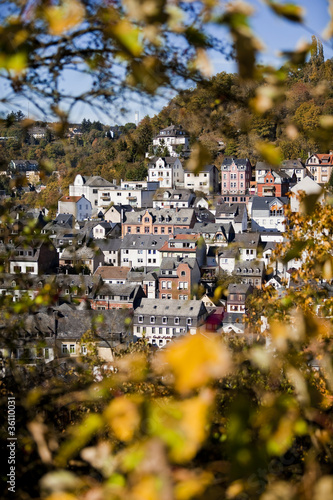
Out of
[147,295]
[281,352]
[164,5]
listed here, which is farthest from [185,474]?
[147,295]

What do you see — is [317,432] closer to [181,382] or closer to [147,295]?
[181,382]

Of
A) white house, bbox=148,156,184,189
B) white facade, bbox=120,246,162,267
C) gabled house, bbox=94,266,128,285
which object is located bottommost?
gabled house, bbox=94,266,128,285

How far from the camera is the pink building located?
38.7m

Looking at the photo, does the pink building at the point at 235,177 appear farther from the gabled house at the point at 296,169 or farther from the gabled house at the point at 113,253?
the gabled house at the point at 113,253

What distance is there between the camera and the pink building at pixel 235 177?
38.7m

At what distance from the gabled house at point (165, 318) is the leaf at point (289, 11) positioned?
63.7 feet

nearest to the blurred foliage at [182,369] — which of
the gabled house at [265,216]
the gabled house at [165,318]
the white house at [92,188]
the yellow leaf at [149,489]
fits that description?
the yellow leaf at [149,489]

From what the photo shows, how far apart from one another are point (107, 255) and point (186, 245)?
507cm

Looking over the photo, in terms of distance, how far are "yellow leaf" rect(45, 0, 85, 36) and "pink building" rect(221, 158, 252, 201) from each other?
37309mm

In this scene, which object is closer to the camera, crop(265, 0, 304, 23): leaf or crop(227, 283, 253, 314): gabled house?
crop(265, 0, 304, 23): leaf

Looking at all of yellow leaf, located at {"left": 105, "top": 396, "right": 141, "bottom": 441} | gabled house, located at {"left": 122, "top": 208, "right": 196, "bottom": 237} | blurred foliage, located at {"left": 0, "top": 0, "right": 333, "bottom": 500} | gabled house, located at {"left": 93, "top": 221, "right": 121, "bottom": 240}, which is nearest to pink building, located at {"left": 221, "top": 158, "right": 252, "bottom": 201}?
gabled house, located at {"left": 122, "top": 208, "right": 196, "bottom": 237}

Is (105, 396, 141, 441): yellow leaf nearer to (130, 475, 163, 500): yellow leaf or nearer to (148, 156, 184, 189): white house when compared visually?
(130, 475, 163, 500): yellow leaf

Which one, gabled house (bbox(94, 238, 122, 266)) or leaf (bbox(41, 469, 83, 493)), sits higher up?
leaf (bbox(41, 469, 83, 493))

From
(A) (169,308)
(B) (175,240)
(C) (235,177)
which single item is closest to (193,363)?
(A) (169,308)
